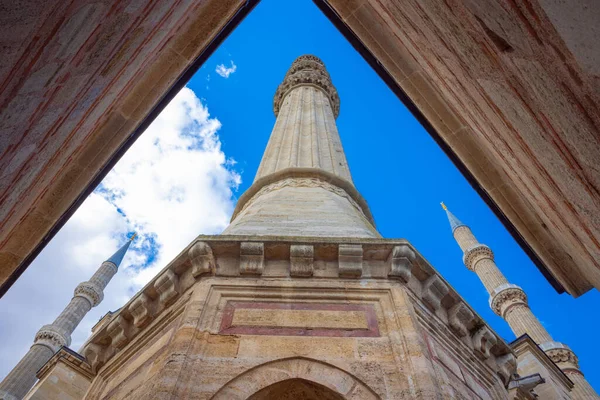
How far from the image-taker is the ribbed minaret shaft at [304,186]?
5.95 m

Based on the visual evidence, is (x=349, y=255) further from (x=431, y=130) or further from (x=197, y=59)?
(x=197, y=59)

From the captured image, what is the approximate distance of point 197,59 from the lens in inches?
137

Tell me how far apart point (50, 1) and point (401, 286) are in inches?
147

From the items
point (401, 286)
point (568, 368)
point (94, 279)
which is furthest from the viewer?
point (94, 279)

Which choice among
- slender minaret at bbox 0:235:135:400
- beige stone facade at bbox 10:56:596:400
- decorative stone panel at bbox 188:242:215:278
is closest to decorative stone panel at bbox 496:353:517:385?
beige stone facade at bbox 10:56:596:400

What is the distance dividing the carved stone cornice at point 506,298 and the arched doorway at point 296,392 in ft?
52.5

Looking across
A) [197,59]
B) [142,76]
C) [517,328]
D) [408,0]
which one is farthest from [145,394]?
[517,328]

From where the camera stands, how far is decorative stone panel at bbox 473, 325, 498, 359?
4.96 metres

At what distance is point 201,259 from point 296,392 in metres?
1.64

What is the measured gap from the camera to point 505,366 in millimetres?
5258

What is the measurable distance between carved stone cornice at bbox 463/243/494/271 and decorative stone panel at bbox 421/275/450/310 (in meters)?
17.4

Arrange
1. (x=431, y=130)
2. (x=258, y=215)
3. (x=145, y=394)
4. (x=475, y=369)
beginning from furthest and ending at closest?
(x=258, y=215), (x=475, y=369), (x=431, y=130), (x=145, y=394)

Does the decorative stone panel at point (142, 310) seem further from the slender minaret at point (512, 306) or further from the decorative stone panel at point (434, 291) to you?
the slender minaret at point (512, 306)

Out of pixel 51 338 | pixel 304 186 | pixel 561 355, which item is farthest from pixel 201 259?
pixel 51 338
